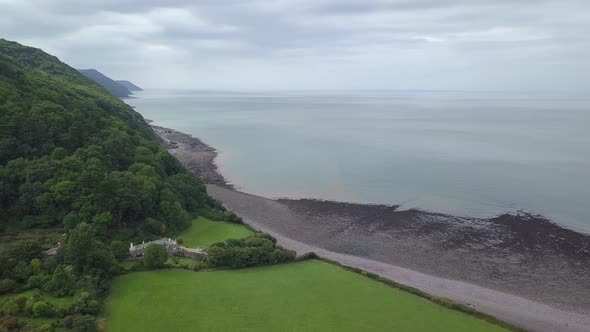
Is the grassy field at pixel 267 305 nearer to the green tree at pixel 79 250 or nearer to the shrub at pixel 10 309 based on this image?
the green tree at pixel 79 250

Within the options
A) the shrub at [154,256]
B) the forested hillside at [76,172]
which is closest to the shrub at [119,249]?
the shrub at [154,256]

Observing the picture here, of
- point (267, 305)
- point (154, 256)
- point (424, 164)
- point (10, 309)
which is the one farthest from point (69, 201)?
point (424, 164)

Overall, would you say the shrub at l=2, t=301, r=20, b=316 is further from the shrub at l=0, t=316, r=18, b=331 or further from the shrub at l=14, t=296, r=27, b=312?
the shrub at l=0, t=316, r=18, b=331

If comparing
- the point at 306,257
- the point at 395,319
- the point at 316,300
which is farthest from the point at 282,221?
the point at 395,319

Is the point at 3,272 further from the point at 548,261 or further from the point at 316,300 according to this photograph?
the point at 548,261

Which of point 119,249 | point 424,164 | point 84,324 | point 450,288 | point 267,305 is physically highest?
point 424,164

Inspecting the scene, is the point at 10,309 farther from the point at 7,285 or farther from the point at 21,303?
the point at 7,285
